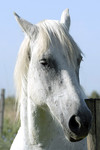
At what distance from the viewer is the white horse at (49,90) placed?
3.22m

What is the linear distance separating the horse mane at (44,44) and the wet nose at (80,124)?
52 centimetres

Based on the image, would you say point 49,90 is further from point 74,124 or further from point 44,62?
point 74,124

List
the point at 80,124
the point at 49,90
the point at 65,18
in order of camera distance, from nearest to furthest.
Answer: the point at 80,124 → the point at 49,90 → the point at 65,18

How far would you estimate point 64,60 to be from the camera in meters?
3.43

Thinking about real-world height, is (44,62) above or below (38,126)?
above

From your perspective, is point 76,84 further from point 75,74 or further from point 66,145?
point 66,145

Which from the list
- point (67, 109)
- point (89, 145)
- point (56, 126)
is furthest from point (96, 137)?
point (67, 109)

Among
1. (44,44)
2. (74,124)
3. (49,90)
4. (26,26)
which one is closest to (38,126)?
(49,90)

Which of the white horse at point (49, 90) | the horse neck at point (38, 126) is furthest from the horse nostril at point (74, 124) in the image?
the horse neck at point (38, 126)

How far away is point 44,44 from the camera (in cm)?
349

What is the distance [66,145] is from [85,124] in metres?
0.63

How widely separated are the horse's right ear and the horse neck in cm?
60

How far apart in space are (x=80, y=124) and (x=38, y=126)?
0.63 metres

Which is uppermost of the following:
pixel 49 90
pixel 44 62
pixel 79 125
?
pixel 44 62
